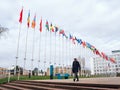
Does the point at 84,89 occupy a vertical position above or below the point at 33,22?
below

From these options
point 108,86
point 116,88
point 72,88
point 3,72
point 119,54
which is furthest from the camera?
point 119,54

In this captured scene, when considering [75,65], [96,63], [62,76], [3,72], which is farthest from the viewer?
[96,63]

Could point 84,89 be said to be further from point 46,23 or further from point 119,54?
point 119,54

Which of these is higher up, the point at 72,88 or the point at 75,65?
the point at 75,65

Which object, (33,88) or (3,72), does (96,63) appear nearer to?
(3,72)

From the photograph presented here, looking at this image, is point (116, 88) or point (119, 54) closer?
point (116, 88)

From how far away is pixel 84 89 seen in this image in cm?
985

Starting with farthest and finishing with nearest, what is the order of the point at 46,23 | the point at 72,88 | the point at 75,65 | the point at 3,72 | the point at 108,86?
the point at 46,23, the point at 3,72, the point at 75,65, the point at 72,88, the point at 108,86

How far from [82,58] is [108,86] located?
5221 centimetres

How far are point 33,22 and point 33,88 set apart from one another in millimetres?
18883

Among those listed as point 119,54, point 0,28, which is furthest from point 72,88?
point 119,54

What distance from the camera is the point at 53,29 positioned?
3512cm

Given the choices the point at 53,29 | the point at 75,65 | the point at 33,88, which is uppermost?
the point at 53,29

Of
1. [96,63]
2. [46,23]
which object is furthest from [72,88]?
[96,63]
